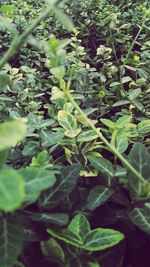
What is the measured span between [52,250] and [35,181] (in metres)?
0.21

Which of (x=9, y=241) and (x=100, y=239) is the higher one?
(x=9, y=241)

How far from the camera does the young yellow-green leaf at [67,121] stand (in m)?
1.15

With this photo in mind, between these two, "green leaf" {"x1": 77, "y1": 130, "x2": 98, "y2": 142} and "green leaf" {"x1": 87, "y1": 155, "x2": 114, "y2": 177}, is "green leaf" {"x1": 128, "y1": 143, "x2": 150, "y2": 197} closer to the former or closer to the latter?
"green leaf" {"x1": 87, "y1": 155, "x2": 114, "y2": 177}

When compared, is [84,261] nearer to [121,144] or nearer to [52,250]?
[52,250]

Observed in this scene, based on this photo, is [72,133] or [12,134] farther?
[72,133]

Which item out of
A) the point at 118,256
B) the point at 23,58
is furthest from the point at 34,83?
the point at 118,256

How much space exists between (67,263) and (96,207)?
0.45ft

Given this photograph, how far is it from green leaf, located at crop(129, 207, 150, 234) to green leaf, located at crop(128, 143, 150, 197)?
0.28ft

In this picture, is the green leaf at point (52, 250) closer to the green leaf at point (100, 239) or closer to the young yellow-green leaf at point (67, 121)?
the green leaf at point (100, 239)

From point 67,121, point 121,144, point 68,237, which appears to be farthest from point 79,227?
point 67,121

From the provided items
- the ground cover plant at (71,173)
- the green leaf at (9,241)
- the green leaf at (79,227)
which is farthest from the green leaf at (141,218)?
the green leaf at (9,241)

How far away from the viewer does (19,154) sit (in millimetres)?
1209

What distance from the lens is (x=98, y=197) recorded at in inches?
37.7

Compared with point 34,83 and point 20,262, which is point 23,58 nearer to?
point 34,83
